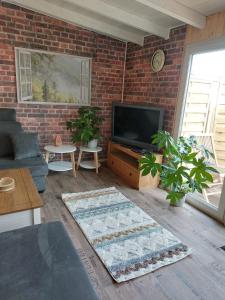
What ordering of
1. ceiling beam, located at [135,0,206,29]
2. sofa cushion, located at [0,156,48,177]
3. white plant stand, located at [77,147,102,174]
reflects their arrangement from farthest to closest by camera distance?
1. white plant stand, located at [77,147,102,174]
2. sofa cushion, located at [0,156,48,177]
3. ceiling beam, located at [135,0,206,29]

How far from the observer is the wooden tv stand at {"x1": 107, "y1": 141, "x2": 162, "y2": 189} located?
10.1 feet

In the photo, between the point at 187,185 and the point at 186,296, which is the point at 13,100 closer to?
the point at 187,185

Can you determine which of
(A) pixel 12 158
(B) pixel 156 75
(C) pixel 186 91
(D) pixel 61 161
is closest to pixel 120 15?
(B) pixel 156 75

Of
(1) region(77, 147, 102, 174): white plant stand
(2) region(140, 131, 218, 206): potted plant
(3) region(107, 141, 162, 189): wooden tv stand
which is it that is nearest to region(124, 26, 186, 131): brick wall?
(2) region(140, 131, 218, 206): potted plant

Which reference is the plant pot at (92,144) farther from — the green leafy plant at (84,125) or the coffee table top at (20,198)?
the coffee table top at (20,198)

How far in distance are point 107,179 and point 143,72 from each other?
181 centimetres

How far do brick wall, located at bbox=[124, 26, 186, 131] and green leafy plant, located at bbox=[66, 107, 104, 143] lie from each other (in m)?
0.84

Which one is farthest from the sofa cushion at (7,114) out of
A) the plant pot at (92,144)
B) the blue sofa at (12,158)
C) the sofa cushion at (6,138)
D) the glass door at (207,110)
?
the glass door at (207,110)

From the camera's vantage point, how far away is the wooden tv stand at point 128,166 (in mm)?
3068

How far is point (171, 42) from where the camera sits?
292cm

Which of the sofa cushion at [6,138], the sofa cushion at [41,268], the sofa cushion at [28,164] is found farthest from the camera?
the sofa cushion at [6,138]

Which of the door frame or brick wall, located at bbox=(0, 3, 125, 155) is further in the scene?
brick wall, located at bbox=(0, 3, 125, 155)

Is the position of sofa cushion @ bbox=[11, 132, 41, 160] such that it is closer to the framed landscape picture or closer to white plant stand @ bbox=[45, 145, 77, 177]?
white plant stand @ bbox=[45, 145, 77, 177]

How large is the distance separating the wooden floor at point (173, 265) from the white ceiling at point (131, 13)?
2132 millimetres
